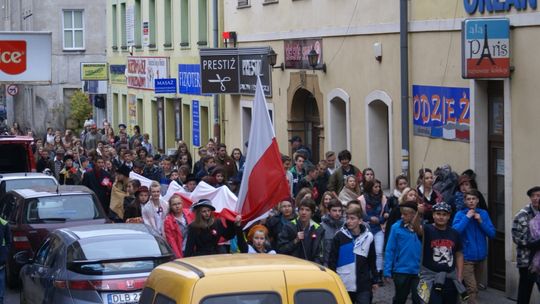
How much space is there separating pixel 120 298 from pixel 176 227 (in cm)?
277

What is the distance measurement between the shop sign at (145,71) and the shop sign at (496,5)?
64.6 ft

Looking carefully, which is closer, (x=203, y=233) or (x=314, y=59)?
(x=203, y=233)

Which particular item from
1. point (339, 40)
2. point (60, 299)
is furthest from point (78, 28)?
point (60, 299)

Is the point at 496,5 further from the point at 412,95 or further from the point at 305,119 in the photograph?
the point at 305,119

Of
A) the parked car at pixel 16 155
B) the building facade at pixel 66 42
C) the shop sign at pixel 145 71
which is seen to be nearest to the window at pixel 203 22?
the shop sign at pixel 145 71

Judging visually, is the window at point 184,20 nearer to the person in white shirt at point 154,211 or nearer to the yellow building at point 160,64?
the yellow building at point 160,64

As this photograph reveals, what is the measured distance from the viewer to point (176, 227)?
14.3 meters

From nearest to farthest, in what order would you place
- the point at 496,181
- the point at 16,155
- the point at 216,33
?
Answer: the point at 496,181, the point at 16,155, the point at 216,33

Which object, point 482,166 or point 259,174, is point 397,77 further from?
point 259,174

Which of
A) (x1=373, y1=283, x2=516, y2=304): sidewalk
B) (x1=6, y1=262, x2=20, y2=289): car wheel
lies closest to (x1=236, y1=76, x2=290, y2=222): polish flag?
(x1=373, y1=283, x2=516, y2=304): sidewalk

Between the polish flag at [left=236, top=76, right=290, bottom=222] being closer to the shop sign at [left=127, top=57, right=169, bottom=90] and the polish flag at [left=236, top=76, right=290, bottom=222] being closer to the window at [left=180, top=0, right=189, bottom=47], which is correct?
the window at [left=180, top=0, right=189, bottom=47]

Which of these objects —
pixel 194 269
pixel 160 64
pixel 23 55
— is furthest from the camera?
pixel 160 64

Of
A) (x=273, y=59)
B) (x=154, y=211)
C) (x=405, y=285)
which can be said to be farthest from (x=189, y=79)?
(x=405, y=285)

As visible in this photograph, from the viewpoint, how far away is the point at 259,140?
44.4 feet
